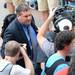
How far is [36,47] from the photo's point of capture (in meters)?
5.36

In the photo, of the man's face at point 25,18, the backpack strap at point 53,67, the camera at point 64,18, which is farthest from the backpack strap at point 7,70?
the man's face at point 25,18

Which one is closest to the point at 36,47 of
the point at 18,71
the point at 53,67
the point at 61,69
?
the point at 18,71

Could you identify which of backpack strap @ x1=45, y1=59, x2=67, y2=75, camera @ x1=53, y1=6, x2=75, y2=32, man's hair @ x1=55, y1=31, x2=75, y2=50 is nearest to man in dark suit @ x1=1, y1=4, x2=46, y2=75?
camera @ x1=53, y1=6, x2=75, y2=32

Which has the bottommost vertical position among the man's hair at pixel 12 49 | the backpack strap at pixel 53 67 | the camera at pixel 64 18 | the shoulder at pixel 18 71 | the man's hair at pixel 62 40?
the shoulder at pixel 18 71

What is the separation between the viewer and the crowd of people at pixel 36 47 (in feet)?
12.9

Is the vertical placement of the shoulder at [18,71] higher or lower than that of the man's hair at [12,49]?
lower

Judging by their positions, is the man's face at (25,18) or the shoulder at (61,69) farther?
the man's face at (25,18)

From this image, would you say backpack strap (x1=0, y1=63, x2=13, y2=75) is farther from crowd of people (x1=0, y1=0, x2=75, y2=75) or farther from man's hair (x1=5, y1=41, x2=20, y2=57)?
man's hair (x1=5, y1=41, x2=20, y2=57)

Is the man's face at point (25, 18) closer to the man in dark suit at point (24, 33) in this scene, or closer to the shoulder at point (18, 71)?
the man in dark suit at point (24, 33)

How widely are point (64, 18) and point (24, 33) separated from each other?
0.92 meters

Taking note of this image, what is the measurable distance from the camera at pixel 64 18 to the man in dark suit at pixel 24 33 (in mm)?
585

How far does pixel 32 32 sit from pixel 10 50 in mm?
1205

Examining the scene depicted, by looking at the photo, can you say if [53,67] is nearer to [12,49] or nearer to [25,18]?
[12,49]

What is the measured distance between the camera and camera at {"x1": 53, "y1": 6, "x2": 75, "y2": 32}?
450cm
